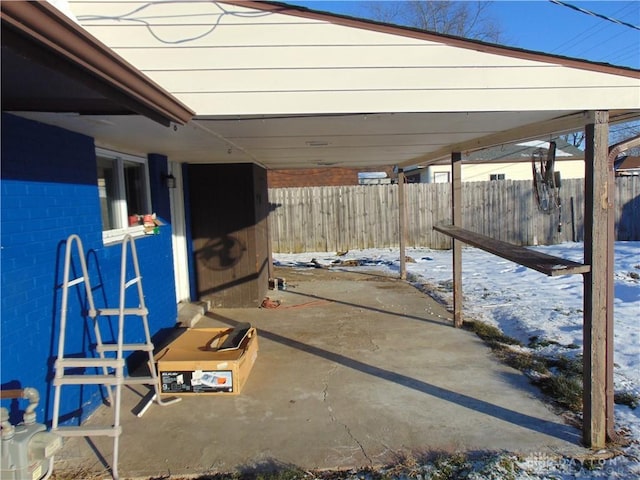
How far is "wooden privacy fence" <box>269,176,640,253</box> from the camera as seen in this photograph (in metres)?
13.6

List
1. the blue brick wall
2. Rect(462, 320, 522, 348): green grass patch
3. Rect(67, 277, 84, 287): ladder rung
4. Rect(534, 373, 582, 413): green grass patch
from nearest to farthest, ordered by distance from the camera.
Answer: the blue brick wall
Rect(67, 277, 84, 287): ladder rung
Rect(534, 373, 582, 413): green grass patch
Rect(462, 320, 522, 348): green grass patch

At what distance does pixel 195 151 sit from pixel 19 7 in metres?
4.09

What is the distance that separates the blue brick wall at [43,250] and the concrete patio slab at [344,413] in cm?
66

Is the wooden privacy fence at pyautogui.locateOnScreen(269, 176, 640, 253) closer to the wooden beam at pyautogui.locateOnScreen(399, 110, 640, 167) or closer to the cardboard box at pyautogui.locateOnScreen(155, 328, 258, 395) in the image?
the wooden beam at pyautogui.locateOnScreen(399, 110, 640, 167)

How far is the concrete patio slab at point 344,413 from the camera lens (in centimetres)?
303

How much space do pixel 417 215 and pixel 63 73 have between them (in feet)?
41.9

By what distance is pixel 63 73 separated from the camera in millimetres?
1706

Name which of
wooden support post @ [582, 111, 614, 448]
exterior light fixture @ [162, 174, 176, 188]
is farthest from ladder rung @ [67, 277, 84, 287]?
wooden support post @ [582, 111, 614, 448]

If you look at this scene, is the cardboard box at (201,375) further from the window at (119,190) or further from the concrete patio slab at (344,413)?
the window at (119,190)

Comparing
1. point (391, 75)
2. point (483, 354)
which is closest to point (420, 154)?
point (483, 354)

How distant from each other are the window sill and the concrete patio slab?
142 centimetres

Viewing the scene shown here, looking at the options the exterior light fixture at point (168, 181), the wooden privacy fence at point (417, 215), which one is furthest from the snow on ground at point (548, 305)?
the exterior light fixture at point (168, 181)

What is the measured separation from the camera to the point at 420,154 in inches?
265

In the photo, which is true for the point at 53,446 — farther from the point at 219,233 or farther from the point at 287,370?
the point at 219,233
